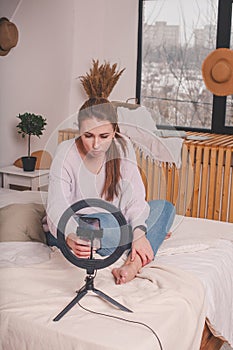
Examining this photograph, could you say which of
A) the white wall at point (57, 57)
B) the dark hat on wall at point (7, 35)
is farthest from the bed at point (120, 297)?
the dark hat on wall at point (7, 35)

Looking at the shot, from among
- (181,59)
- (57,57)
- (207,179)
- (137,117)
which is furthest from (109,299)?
(181,59)

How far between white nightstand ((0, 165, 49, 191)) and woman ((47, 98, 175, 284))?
61 mm

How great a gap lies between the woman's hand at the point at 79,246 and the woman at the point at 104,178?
0.07 m

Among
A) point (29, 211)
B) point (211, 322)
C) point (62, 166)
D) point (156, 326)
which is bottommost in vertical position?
point (211, 322)

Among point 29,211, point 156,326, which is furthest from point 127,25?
point 156,326

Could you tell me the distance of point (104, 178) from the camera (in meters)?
1.28

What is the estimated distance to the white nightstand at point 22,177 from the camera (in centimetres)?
96

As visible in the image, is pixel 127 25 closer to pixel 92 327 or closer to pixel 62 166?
pixel 62 166

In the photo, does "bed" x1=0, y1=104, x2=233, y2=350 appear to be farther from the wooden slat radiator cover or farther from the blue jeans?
the wooden slat radiator cover

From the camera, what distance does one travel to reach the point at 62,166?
126 centimetres

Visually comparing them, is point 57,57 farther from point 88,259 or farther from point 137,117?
point 137,117

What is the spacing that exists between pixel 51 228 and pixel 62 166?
14cm

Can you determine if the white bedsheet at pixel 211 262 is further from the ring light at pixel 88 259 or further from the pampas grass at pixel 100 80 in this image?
the pampas grass at pixel 100 80

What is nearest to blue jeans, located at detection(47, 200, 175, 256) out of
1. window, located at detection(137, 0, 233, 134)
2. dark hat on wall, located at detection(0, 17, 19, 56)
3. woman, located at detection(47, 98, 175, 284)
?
woman, located at detection(47, 98, 175, 284)
